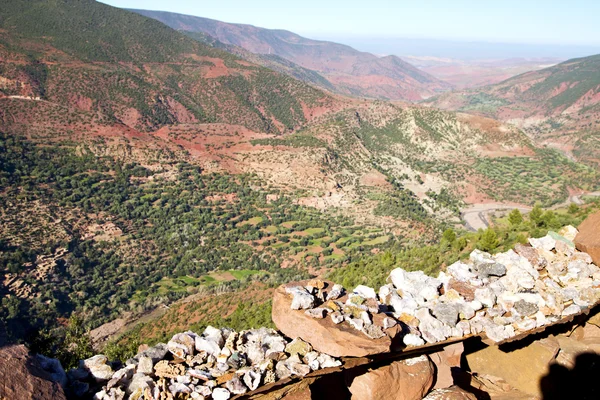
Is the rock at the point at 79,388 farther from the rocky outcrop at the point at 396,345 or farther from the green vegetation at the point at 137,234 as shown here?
the green vegetation at the point at 137,234

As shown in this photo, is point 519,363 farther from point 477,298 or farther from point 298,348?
point 298,348

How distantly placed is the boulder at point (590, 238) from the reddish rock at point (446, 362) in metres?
5.21

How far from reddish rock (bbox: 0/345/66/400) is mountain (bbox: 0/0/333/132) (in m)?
76.5

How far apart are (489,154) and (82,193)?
8201 cm

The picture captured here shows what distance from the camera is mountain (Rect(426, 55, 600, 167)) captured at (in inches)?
4523

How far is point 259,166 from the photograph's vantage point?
68938 millimetres

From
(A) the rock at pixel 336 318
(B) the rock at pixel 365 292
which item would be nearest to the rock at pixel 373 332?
(A) the rock at pixel 336 318

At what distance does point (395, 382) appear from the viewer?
6805 millimetres

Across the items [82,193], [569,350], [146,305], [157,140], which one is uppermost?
[569,350]

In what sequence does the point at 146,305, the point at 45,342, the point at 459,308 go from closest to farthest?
the point at 459,308, the point at 45,342, the point at 146,305

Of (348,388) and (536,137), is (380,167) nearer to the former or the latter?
(348,388)

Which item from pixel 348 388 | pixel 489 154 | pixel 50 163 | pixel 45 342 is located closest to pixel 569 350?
pixel 348 388

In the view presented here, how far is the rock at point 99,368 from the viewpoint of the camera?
6.50 meters

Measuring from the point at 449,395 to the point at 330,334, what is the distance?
2.43m
